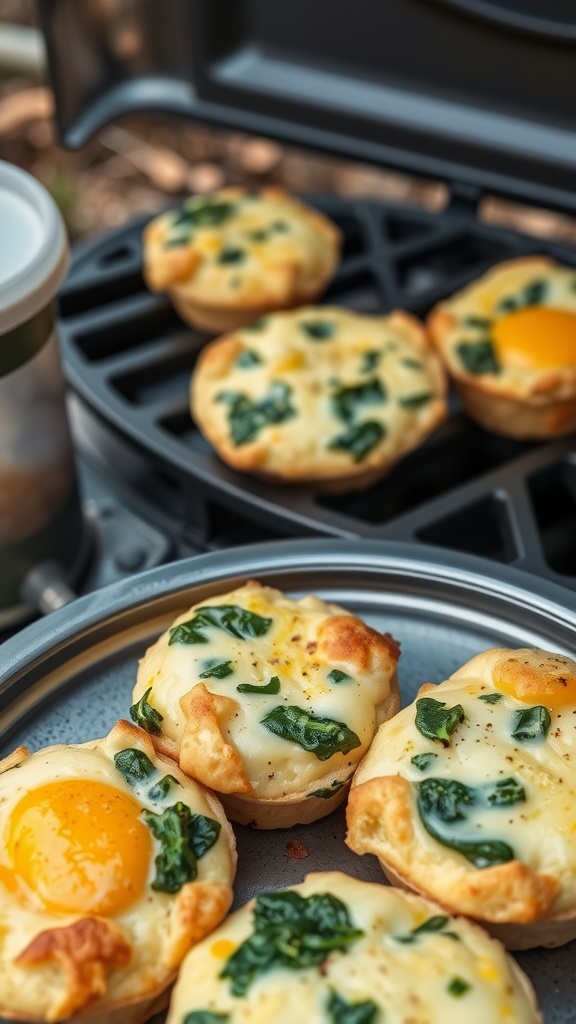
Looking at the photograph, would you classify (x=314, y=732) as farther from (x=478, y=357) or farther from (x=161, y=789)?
(x=478, y=357)

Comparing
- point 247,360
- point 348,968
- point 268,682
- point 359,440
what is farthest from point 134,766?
point 247,360

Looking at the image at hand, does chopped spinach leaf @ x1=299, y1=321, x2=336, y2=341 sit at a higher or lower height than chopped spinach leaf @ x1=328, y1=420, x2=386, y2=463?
higher

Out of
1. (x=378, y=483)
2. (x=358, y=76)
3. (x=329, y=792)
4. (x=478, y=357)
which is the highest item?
(x=358, y=76)

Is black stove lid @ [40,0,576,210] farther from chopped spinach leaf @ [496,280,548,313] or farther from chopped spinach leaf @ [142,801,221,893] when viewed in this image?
chopped spinach leaf @ [142,801,221,893]

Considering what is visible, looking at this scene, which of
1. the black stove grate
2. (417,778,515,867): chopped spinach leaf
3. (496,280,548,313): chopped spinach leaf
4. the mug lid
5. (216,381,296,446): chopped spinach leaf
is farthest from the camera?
(496,280,548,313): chopped spinach leaf

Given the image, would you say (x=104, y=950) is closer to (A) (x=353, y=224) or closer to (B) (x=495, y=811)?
(B) (x=495, y=811)

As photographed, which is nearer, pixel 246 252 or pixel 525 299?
pixel 525 299

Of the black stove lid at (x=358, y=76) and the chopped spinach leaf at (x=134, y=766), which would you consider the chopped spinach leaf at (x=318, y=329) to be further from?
the chopped spinach leaf at (x=134, y=766)

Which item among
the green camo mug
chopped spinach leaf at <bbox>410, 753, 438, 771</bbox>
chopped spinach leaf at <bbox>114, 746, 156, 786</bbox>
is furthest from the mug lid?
chopped spinach leaf at <bbox>410, 753, 438, 771</bbox>

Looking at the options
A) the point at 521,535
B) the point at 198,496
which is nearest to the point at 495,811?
the point at 521,535
